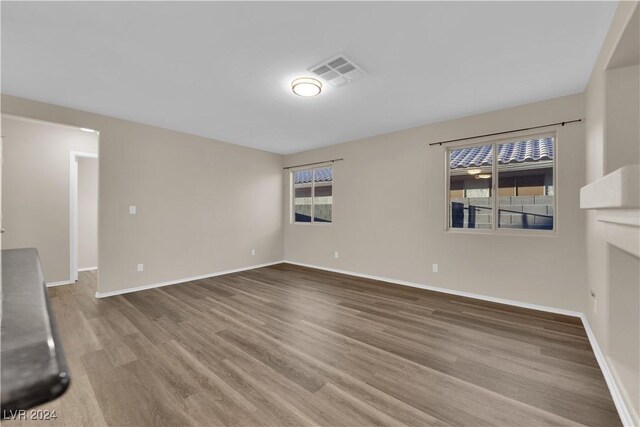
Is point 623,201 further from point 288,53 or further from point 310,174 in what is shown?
point 310,174

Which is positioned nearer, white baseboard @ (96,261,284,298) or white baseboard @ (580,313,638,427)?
white baseboard @ (580,313,638,427)

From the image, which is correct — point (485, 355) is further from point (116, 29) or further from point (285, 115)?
point (116, 29)

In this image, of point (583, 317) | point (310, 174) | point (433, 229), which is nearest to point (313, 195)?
point (310, 174)

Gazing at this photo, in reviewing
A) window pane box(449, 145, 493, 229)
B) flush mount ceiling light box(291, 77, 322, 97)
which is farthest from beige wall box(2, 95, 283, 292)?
window pane box(449, 145, 493, 229)

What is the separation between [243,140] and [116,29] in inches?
120

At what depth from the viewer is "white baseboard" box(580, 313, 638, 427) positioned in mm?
1514

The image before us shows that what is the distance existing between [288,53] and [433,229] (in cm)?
311

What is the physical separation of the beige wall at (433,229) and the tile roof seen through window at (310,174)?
26cm

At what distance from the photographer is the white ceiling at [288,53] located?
71.2 inches

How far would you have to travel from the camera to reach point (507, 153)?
3566mm

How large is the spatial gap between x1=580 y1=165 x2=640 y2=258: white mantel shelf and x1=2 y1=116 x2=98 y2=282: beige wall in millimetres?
5920

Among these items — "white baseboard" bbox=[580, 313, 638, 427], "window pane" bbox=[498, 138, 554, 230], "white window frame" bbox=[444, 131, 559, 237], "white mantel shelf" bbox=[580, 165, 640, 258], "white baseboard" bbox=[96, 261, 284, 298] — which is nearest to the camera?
"white mantel shelf" bbox=[580, 165, 640, 258]

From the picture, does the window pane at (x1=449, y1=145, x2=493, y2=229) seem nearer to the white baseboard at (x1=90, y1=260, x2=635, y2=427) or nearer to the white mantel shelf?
Result: the white baseboard at (x1=90, y1=260, x2=635, y2=427)

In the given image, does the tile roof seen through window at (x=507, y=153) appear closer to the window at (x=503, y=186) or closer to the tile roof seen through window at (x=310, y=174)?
the window at (x=503, y=186)
